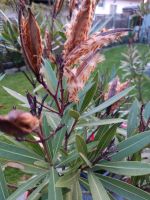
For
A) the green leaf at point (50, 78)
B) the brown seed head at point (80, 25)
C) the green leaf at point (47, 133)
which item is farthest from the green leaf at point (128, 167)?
the brown seed head at point (80, 25)

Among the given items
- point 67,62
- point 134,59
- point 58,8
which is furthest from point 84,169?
point 134,59

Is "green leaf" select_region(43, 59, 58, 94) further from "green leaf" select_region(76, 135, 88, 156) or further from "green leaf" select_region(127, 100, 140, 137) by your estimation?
"green leaf" select_region(127, 100, 140, 137)

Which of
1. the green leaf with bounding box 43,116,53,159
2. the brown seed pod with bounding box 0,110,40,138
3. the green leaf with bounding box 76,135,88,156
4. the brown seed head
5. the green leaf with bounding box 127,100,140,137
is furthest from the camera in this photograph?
the green leaf with bounding box 127,100,140,137

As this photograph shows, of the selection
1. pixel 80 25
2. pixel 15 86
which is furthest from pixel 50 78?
pixel 15 86

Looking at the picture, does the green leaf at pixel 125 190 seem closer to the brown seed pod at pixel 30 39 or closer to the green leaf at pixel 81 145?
the green leaf at pixel 81 145

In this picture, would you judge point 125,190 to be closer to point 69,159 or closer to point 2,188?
point 69,159

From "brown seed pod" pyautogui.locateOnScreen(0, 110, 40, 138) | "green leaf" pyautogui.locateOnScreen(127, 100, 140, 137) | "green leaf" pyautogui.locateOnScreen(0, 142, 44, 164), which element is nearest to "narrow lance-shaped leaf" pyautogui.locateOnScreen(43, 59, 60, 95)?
"green leaf" pyautogui.locateOnScreen(0, 142, 44, 164)
